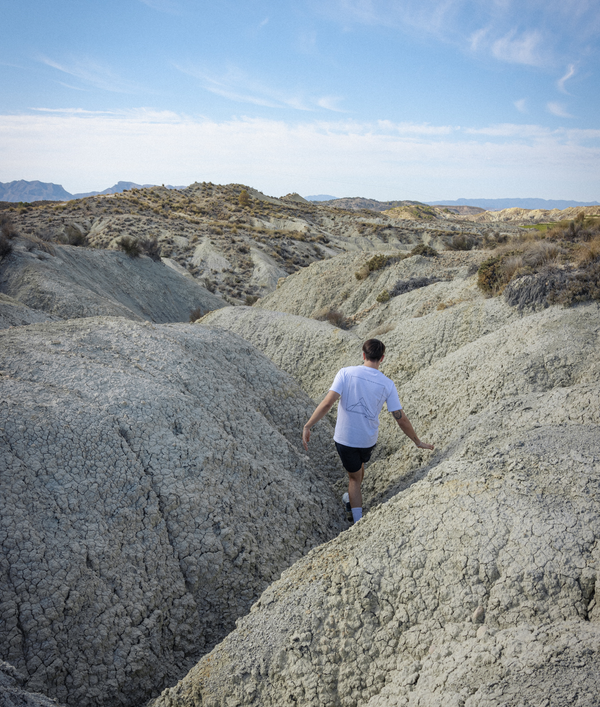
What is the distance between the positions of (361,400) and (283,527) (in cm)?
177

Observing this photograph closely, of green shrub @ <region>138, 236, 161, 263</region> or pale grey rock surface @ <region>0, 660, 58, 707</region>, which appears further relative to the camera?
green shrub @ <region>138, 236, 161, 263</region>

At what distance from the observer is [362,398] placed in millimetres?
4641

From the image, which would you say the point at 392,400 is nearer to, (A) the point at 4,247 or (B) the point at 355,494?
(B) the point at 355,494

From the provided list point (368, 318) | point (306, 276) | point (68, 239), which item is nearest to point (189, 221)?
point (68, 239)

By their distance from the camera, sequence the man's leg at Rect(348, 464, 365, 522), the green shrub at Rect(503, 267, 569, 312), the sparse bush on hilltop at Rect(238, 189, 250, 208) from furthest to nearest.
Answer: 1. the sparse bush on hilltop at Rect(238, 189, 250, 208)
2. the green shrub at Rect(503, 267, 569, 312)
3. the man's leg at Rect(348, 464, 365, 522)

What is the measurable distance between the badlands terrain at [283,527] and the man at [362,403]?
77 cm

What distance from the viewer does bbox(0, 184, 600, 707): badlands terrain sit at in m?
2.94

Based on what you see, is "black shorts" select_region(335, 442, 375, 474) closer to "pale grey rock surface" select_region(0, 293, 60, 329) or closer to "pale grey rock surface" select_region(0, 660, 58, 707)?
"pale grey rock surface" select_region(0, 660, 58, 707)

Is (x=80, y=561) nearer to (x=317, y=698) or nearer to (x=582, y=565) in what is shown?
(x=317, y=698)

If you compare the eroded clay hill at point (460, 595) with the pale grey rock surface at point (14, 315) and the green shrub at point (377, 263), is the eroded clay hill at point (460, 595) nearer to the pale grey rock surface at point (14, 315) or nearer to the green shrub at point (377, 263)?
the pale grey rock surface at point (14, 315)

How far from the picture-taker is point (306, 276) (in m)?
20.0

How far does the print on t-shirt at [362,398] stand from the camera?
15.1 feet

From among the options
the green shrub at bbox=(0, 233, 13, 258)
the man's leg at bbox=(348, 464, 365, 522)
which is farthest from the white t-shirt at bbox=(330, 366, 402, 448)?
the green shrub at bbox=(0, 233, 13, 258)

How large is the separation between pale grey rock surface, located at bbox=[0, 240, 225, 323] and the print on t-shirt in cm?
1172
